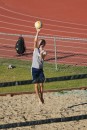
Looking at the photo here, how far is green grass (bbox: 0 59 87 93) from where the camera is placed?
43.5 feet

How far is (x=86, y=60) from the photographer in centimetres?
1714

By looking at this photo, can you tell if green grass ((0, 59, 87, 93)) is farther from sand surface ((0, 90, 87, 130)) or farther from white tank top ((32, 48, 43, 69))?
white tank top ((32, 48, 43, 69))

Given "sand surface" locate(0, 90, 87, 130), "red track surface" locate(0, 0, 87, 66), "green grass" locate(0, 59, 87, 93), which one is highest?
"red track surface" locate(0, 0, 87, 66)

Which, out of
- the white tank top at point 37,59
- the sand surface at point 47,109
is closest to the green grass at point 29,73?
the sand surface at point 47,109

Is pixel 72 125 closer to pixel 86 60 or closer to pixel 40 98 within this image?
pixel 40 98

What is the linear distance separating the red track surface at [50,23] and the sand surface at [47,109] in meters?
4.88

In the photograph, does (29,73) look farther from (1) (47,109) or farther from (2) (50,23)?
(2) (50,23)

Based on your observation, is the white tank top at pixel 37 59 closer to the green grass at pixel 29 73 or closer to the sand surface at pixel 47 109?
the sand surface at pixel 47 109

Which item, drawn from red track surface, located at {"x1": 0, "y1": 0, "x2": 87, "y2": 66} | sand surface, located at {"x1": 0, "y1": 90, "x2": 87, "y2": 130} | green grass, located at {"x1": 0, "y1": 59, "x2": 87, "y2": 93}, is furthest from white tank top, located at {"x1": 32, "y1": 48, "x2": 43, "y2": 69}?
red track surface, located at {"x1": 0, "y1": 0, "x2": 87, "y2": 66}

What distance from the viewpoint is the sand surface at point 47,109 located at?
9.57 metres

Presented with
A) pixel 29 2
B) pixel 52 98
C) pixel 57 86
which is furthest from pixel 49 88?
pixel 29 2

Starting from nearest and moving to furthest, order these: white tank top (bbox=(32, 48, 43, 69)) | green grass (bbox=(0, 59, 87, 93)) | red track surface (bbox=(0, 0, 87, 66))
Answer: white tank top (bbox=(32, 48, 43, 69))
green grass (bbox=(0, 59, 87, 93))
red track surface (bbox=(0, 0, 87, 66))

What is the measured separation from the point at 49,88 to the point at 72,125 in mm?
3586

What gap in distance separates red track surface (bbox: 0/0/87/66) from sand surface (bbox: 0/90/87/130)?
16.0 ft
